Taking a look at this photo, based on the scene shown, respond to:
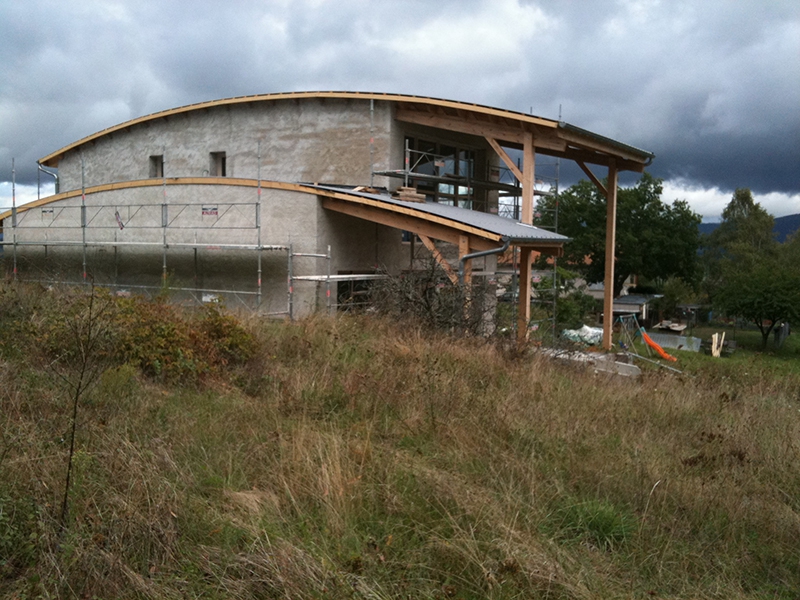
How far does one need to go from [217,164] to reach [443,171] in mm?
8419

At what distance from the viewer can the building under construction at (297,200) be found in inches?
736

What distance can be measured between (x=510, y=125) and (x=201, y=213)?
373 inches

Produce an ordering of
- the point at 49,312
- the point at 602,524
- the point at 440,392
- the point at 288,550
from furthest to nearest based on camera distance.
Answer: the point at 49,312 → the point at 440,392 → the point at 602,524 → the point at 288,550

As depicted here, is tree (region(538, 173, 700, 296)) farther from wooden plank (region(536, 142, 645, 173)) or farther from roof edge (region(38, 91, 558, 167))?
roof edge (region(38, 91, 558, 167))

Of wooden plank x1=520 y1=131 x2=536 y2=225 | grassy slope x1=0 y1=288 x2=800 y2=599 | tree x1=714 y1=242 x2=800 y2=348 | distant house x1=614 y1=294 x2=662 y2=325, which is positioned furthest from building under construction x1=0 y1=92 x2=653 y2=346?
distant house x1=614 y1=294 x2=662 y2=325

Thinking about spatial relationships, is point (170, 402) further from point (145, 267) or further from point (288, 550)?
point (145, 267)

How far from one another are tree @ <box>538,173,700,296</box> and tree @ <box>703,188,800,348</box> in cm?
452

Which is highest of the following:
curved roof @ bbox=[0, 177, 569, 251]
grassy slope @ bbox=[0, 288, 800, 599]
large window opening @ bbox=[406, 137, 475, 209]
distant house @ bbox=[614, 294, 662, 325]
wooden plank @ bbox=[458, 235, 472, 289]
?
large window opening @ bbox=[406, 137, 475, 209]

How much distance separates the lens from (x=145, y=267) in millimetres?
21938

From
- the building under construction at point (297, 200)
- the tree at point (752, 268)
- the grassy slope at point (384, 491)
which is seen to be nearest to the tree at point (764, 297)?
the tree at point (752, 268)

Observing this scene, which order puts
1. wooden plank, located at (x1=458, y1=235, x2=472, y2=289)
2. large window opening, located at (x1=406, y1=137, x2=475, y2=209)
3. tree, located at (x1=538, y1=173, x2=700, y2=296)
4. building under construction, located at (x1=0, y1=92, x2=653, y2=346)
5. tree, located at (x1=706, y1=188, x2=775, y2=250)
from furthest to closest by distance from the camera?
tree, located at (x1=706, y1=188, x2=775, y2=250), tree, located at (x1=538, y1=173, x2=700, y2=296), large window opening, located at (x1=406, y1=137, x2=475, y2=209), building under construction, located at (x1=0, y1=92, x2=653, y2=346), wooden plank, located at (x1=458, y1=235, x2=472, y2=289)

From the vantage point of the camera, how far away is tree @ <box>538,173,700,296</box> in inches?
2263

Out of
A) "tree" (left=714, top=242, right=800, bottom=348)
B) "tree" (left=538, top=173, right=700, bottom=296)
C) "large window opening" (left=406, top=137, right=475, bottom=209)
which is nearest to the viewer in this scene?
"large window opening" (left=406, top=137, right=475, bottom=209)

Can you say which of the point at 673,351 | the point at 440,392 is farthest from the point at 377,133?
the point at 673,351
